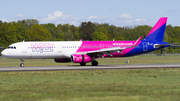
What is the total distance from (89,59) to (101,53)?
2.16 metres

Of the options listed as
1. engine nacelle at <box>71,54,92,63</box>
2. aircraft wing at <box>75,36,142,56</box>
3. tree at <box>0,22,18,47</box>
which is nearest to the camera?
engine nacelle at <box>71,54,92,63</box>

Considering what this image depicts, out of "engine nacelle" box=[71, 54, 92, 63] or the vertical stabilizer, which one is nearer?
"engine nacelle" box=[71, 54, 92, 63]

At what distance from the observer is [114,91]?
13891mm

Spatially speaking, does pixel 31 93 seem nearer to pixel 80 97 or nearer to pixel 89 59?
pixel 80 97

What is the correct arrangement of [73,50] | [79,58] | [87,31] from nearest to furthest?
1. [79,58]
2. [73,50]
3. [87,31]

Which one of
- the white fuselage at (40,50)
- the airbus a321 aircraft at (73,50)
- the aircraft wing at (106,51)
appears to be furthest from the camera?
the white fuselage at (40,50)

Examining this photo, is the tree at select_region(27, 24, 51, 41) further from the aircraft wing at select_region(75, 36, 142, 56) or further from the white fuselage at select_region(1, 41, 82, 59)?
the aircraft wing at select_region(75, 36, 142, 56)

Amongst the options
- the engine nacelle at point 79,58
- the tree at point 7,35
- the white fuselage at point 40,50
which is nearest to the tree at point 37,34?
the tree at point 7,35

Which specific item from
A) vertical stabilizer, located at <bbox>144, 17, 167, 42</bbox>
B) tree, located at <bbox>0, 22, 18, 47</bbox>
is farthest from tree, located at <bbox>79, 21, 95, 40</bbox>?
vertical stabilizer, located at <bbox>144, 17, 167, 42</bbox>

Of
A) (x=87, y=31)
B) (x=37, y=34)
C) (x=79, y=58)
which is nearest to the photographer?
(x=79, y=58)

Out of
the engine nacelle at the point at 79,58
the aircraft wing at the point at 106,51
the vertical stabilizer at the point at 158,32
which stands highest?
the vertical stabilizer at the point at 158,32

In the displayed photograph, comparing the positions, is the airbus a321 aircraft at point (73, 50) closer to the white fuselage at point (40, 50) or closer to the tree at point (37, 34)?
the white fuselage at point (40, 50)

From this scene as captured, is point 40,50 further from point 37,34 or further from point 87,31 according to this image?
point 87,31

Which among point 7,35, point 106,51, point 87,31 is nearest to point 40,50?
point 106,51
